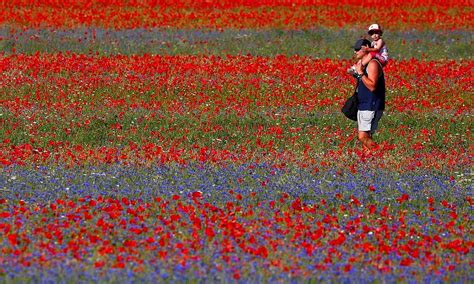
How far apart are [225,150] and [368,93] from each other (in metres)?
2.05

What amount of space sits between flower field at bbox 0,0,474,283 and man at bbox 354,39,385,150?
0.31m

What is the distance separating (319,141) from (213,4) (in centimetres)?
1923

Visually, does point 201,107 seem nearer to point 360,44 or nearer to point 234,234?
point 360,44

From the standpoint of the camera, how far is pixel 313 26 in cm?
3081

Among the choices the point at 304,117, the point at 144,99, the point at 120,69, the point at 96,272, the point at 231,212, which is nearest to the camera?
the point at 96,272

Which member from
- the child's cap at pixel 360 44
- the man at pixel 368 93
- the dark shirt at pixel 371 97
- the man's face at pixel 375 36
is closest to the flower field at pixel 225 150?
the man at pixel 368 93

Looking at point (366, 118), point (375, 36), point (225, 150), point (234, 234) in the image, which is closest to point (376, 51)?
point (375, 36)

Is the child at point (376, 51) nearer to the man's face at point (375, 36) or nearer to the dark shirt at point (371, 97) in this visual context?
the man's face at point (375, 36)

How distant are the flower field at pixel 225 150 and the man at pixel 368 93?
0.31 meters

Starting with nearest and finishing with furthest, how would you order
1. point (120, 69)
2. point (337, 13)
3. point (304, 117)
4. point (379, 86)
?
point (379, 86) → point (304, 117) → point (120, 69) → point (337, 13)

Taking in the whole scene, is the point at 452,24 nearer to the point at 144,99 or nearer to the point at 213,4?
the point at 213,4

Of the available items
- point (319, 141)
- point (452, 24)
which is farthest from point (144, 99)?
point (452, 24)

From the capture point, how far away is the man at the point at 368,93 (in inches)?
574

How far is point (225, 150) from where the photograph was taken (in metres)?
14.7
